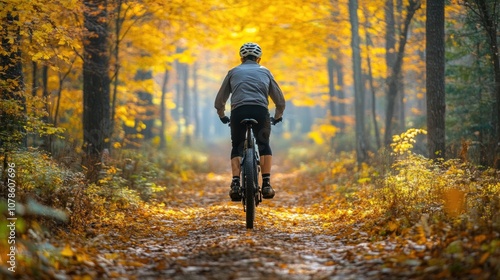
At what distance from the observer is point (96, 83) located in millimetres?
11828

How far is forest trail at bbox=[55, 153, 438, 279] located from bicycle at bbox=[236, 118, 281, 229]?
0.31 meters

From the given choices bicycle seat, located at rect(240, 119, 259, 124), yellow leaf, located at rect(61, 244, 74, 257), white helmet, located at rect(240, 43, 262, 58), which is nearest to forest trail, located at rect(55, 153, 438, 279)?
yellow leaf, located at rect(61, 244, 74, 257)

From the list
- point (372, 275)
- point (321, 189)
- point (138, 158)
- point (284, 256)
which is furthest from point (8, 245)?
point (321, 189)

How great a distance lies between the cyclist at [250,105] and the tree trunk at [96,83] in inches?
179

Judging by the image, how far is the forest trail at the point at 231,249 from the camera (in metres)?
5.00

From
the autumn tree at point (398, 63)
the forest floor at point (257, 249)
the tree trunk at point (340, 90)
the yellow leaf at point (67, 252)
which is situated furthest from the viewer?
the tree trunk at point (340, 90)

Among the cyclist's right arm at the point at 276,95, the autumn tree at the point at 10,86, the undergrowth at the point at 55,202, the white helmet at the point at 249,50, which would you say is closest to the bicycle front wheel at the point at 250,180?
the cyclist's right arm at the point at 276,95

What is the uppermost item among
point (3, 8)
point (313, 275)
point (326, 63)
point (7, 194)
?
point (326, 63)

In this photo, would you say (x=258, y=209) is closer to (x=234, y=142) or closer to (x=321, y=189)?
(x=234, y=142)

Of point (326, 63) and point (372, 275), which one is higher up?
point (326, 63)

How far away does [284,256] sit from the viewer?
18.5 feet

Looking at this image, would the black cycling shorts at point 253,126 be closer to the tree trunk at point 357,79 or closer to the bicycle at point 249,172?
the bicycle at point 249,172

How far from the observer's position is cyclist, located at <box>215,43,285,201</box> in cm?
748

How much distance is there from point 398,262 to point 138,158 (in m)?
8.64
